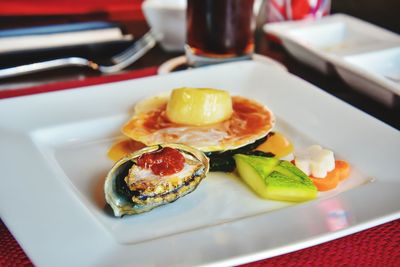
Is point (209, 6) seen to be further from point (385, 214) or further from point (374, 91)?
point (385, 214)

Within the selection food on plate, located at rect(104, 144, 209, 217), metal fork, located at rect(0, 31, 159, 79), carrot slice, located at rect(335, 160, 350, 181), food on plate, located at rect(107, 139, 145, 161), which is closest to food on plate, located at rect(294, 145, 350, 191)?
carrot slice, located at rect(335, 160, 350, 181)

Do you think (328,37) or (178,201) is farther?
(328,37)

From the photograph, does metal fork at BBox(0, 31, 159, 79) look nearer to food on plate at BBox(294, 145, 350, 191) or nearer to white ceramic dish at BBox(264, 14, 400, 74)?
white ceramic dish at BBox(264, 14, 400, 74)

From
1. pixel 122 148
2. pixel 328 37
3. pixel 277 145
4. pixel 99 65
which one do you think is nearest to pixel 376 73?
pixel 277 145

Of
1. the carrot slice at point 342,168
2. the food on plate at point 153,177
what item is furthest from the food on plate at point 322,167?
the food on plate at point 153,177

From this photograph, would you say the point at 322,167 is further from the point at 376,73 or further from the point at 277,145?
the point at 376,73
